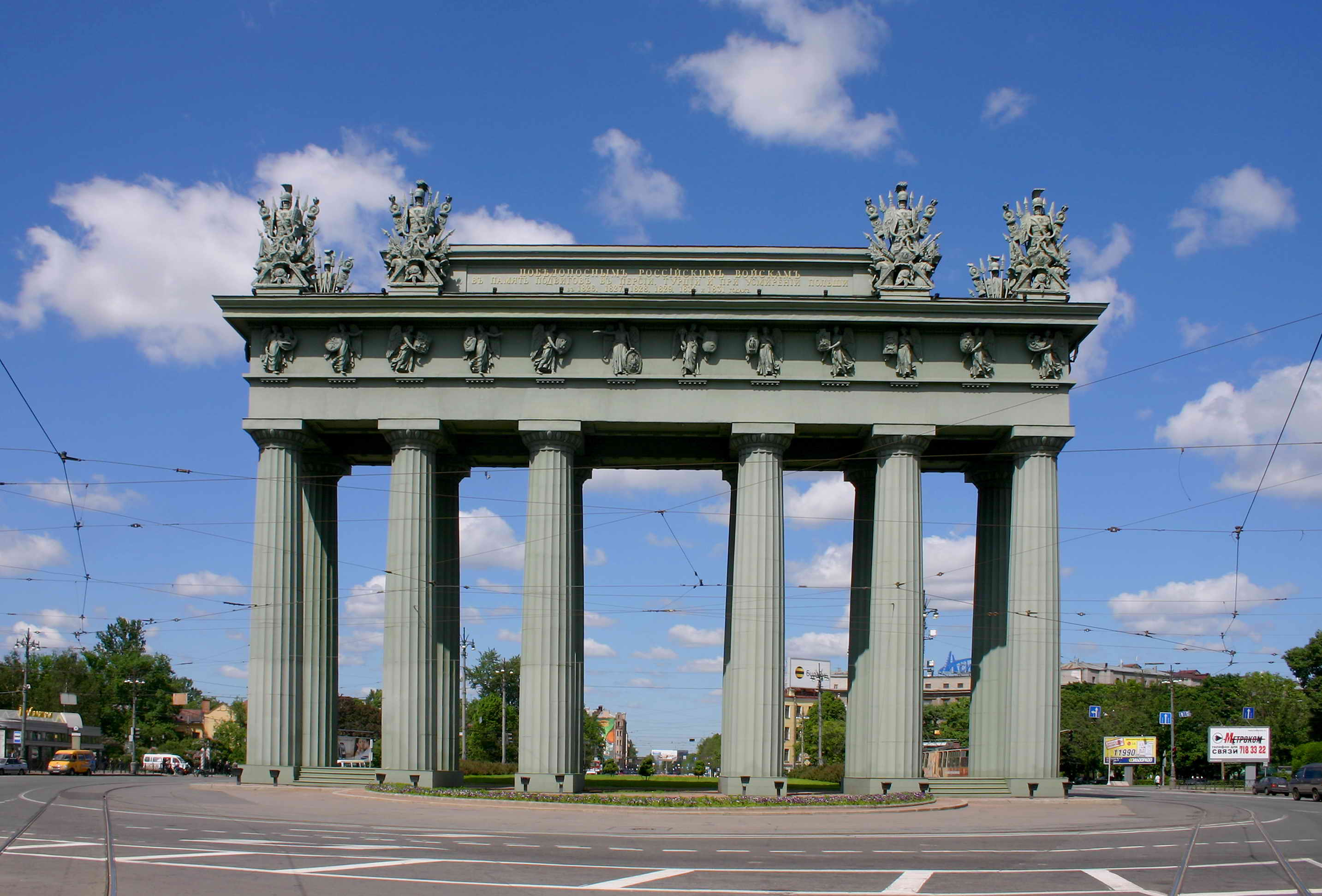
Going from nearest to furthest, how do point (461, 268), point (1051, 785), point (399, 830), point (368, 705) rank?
1. point (399, 830)
2. point (1051, 785)
3. point (461, 268)
4. point (368, 705)

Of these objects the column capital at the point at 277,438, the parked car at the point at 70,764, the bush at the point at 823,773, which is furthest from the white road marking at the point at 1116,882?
the parked car at the point at 70,764

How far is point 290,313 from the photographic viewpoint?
44.1 meters

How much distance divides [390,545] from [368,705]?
484 ft

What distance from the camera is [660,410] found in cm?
4416

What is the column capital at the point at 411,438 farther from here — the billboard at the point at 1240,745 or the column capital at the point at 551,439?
the billboard at the point at 1240,745

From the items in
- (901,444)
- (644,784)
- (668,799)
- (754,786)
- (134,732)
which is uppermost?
(901,444)

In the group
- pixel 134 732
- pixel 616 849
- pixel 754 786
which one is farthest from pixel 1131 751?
pixel 616 849

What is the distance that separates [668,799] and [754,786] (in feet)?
17.4

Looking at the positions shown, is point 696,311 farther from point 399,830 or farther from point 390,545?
point 399,830

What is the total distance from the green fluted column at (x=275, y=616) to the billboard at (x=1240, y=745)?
70181 mm

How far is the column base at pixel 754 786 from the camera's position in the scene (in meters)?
41.8

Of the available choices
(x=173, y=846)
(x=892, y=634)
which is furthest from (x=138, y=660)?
(x=173, y=846)

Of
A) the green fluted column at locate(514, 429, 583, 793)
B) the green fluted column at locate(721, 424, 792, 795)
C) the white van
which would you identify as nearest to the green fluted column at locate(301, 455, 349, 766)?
the green fluted column at locate(514, 429, 583, 793)

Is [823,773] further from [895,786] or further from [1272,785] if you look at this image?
[1272,785]
